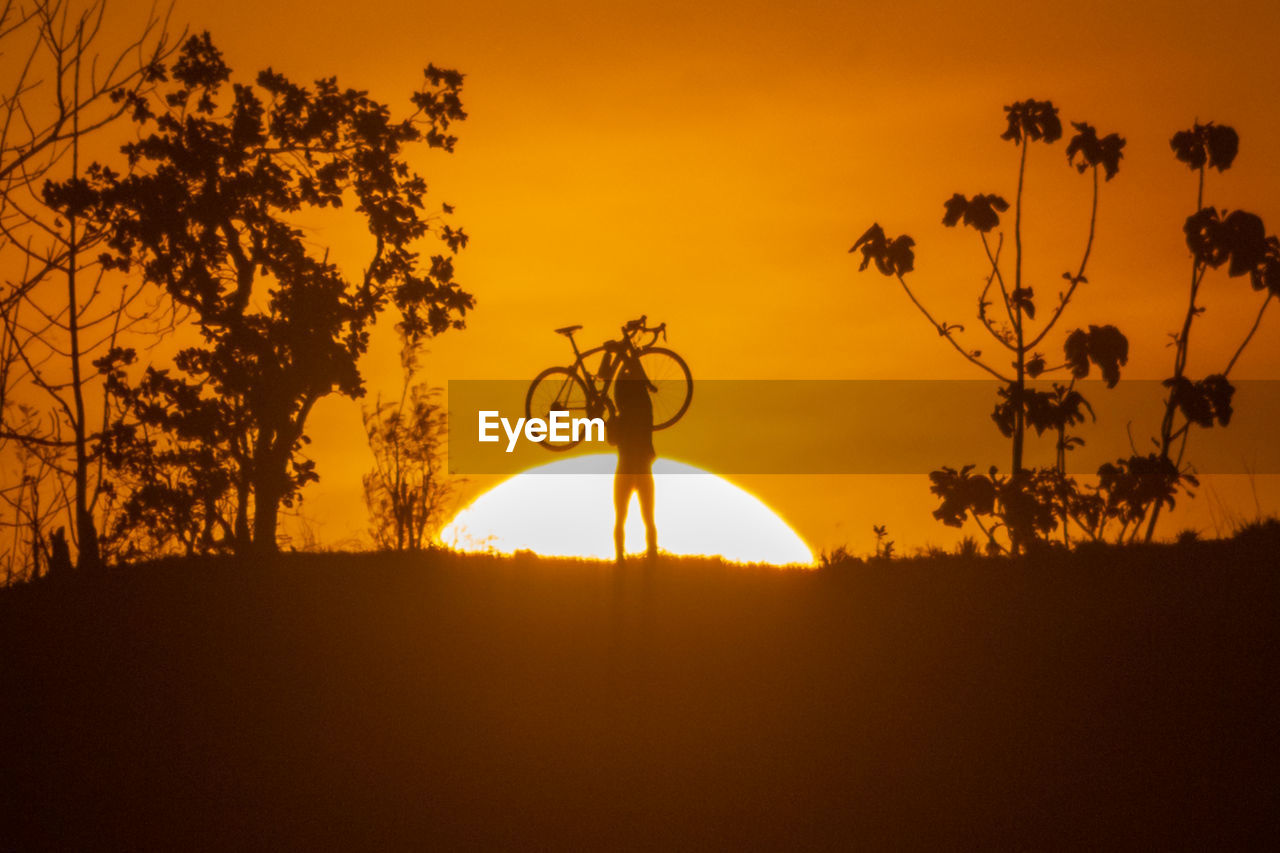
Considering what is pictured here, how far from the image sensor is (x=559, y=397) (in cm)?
1930

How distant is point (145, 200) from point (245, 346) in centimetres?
299

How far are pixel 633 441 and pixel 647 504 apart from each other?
2.71ft

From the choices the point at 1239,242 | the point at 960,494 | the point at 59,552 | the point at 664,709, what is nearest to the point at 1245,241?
the point at 1239,242

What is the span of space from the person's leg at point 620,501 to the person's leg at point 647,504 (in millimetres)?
103

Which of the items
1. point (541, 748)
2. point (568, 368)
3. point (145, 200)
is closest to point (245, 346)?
point (145, 200)

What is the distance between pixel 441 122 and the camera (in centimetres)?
2470

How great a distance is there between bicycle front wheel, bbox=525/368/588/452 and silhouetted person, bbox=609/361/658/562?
3.84 metres

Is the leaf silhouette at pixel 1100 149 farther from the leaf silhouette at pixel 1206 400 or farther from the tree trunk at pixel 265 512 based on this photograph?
the tree trunk at pixel 265 512

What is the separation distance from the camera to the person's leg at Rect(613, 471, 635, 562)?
1509 centimetres

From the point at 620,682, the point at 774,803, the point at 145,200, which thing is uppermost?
the point at 145,200

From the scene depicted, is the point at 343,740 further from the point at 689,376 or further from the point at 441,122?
the point at 441,122

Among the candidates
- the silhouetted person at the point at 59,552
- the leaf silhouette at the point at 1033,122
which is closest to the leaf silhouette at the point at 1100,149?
the leaf silhouette at the point at 1033,122

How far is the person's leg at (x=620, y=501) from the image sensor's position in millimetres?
15094

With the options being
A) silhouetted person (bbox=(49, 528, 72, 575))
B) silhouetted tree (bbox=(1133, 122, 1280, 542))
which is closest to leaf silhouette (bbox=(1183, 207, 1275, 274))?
silhouetted tree (bbox=(1133, 122, 1280, 542))
